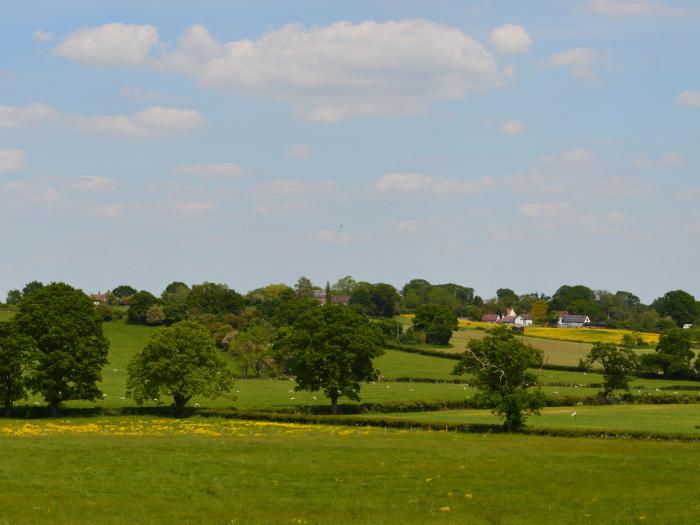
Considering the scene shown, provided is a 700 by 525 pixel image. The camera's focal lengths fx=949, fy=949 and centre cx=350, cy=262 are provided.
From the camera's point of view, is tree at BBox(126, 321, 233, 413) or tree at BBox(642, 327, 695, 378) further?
tree at BBox(642, 327, 695, 378)

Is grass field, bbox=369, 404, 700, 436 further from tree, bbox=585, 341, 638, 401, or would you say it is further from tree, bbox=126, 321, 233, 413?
tree, bbox=126, 321, 233, 413

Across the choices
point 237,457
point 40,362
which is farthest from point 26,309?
point 237,457

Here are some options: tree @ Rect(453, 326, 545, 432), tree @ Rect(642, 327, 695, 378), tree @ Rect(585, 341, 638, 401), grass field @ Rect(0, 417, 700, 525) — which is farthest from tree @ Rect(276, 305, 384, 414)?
tree @ Rect(642, 327, 695, 378)

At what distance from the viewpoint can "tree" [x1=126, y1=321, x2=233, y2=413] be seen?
9362 cm

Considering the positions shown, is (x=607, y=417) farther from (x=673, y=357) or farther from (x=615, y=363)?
(x=673, y=357)

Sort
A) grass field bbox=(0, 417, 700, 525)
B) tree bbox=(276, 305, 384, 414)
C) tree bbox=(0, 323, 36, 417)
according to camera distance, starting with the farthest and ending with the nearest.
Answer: tree bbox=(276, 305, 384, 414) → tree bbox=(0, 323, 36, 417) → grass field bbox=(0, 417, 700, 525)

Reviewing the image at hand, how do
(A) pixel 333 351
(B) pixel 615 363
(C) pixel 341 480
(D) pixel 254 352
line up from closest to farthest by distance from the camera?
(C) pixel 341 480
(A) pixel 333 351
(B) pixel 615 363
(D) pixel 254 352

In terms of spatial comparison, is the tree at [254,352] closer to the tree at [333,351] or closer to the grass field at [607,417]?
the tree at [333,351]

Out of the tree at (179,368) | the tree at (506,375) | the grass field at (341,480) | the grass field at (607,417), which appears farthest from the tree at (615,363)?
the tree at (179,368)

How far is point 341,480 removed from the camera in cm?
5150

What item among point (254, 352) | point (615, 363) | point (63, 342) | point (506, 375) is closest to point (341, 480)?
point (506, 375)

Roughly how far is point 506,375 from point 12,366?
153ft

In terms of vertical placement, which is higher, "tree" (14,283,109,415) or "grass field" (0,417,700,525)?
"tree" (14,283,109,415)

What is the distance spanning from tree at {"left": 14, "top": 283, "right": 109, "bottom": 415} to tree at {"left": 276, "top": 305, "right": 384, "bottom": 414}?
2049cm
